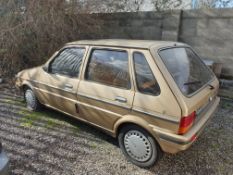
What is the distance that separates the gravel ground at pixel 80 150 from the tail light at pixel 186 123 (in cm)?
72

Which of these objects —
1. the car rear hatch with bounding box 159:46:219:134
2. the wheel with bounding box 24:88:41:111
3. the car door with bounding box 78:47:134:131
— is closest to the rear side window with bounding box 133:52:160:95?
the car door with bounding box 78:47:134:131

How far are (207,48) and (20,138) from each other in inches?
184

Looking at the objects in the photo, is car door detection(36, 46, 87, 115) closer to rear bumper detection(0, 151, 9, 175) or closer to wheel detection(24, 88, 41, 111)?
wheel detection(24, 88, 41, 111)

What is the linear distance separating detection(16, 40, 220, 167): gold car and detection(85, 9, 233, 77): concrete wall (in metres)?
2.37

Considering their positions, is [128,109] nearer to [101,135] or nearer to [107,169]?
[107,169]

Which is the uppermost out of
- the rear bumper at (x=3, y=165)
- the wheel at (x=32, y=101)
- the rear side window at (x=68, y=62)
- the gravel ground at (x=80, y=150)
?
the rear side window at (x=68, y=62)

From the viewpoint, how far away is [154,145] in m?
2.64

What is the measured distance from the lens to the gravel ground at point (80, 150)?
2.79 meters

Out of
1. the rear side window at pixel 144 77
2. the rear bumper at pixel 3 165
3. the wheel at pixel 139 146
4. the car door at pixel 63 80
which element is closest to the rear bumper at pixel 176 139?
the wheel at pixel 139 146

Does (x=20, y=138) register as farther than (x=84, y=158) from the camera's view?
Yes

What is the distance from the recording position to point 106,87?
115 inches

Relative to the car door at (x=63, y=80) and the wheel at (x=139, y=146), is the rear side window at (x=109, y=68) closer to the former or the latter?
the car door at (x=63, y=80)

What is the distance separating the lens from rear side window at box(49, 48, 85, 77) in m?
3.35

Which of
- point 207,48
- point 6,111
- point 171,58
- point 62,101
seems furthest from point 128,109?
point 207,48
